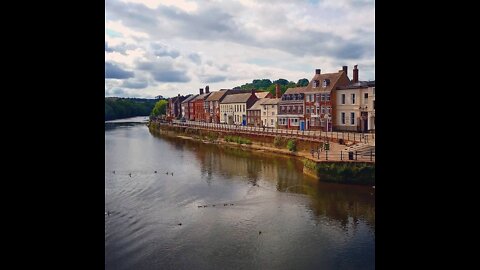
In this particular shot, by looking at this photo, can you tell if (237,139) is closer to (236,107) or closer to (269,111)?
(269,111)

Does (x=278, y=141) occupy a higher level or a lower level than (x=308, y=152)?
higher

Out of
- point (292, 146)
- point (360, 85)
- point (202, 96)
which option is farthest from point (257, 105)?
point (202, 96)

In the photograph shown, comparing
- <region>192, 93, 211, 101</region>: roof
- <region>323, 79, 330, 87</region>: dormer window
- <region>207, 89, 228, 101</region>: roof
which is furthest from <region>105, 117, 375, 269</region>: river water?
<region>192, 93, 211, 101</region>: roof

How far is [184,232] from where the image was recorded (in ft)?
52.7

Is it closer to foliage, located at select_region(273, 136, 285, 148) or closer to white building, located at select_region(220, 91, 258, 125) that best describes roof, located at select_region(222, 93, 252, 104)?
white building, located at select_region(220, 91, 258, 125)

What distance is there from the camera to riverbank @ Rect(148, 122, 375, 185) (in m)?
23.5

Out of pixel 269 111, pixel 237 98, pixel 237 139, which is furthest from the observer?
pixel 237 98

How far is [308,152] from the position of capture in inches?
1320

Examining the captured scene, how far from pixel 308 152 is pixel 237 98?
2556 cm

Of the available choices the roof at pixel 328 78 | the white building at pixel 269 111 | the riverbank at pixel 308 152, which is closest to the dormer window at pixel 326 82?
the roof at pixel 328 78

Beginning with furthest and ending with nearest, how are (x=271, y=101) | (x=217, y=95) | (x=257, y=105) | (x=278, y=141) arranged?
(x=217, y=95), (x=257, y=105), (x=271, y=101), (x=278, y=141)

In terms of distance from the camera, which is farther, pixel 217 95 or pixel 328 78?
pixel 217 95
